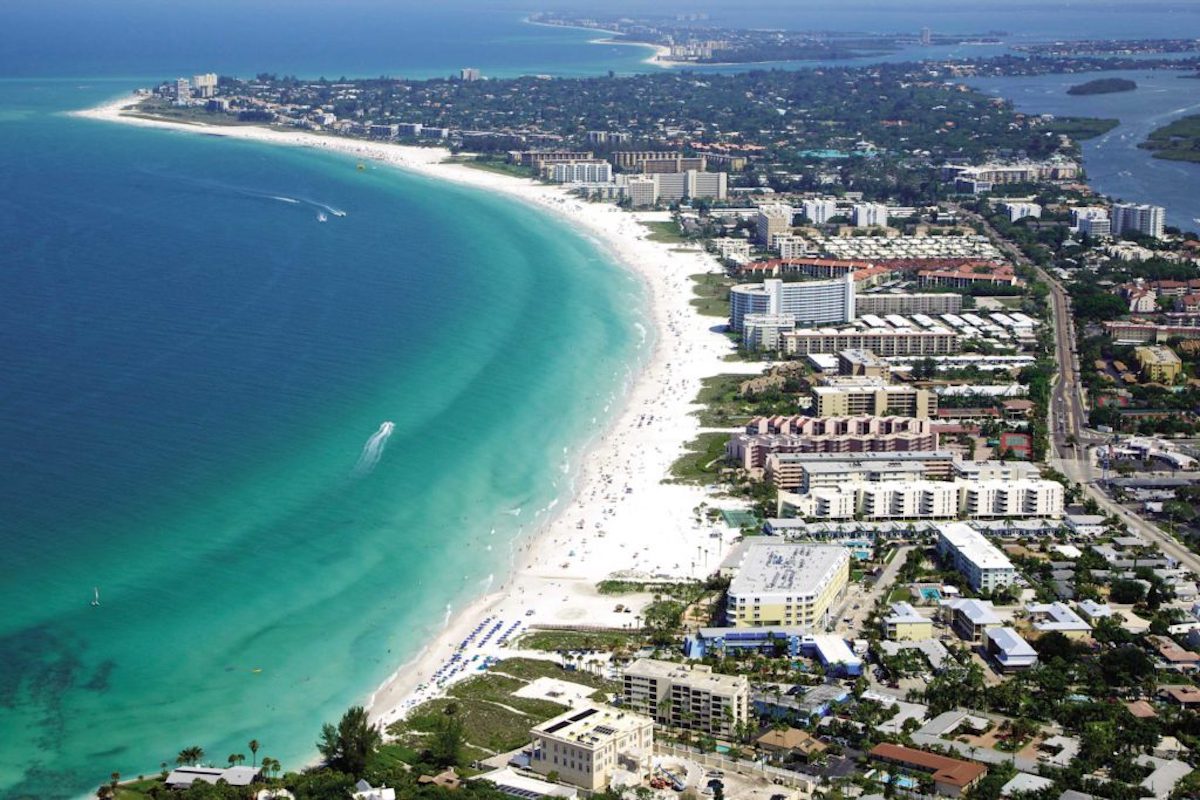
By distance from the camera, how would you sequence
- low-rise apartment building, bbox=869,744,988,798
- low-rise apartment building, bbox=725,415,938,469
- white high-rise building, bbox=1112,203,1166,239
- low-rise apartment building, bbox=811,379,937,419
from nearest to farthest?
low-rise apartment building, bbox=869,744,988,798, low-rise apartment building, bbox=725,415,938,469, low-rise apartment building, bbox=811,379,937,419, white high-rise building, bbox=1112,203,1166,239

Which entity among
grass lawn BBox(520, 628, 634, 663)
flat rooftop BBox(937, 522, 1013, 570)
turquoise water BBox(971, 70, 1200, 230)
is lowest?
grass lawn BBox(520, 628, 634, 663)

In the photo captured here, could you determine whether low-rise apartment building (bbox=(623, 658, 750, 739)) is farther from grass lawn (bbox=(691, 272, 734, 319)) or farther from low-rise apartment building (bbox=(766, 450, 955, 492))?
grass lawn (bbox=(691, 272, 734, 319))

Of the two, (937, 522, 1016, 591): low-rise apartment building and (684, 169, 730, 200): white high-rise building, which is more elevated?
(684, 169, 730, 200): white high-rise building

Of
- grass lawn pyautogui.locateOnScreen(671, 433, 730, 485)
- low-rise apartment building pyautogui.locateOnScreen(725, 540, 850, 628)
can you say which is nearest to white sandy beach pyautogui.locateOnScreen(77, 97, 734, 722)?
grass lawn pyautogui.locateOnScreen(671, 433, 730, 485)

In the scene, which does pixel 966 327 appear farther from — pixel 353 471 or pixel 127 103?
pixel 127 103

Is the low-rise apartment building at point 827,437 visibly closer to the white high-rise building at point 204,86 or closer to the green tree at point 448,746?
the green tree at point 448,746

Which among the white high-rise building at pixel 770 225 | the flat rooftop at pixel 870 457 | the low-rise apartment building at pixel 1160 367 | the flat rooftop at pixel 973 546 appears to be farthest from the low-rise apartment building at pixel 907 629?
the white high-rise building at pixel 770 225

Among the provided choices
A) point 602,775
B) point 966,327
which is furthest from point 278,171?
point 602,775
